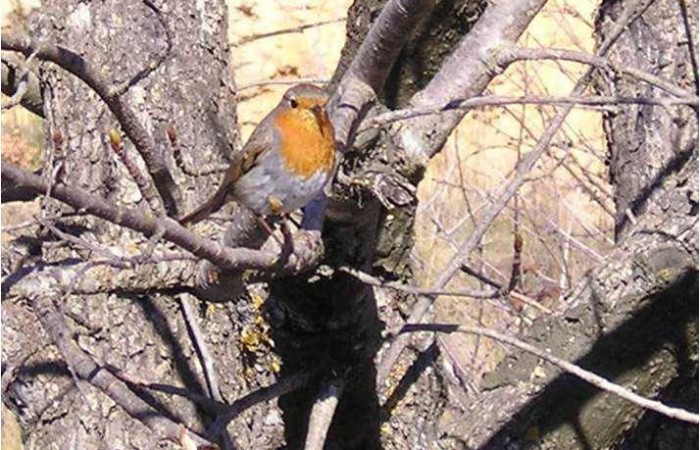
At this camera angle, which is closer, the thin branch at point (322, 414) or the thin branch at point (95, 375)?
the thin branch at point (95, 375)

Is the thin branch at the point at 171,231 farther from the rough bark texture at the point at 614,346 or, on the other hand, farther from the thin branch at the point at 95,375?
the rough bark texture at the point at 614,346

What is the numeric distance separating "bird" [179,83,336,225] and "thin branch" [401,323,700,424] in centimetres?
31

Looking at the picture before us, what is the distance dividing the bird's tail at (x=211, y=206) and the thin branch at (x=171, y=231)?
281mm

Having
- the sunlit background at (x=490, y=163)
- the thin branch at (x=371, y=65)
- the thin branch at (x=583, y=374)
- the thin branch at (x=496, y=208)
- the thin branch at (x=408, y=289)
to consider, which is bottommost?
the thin branch at (x=583, y=374)

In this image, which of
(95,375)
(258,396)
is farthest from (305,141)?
(95,375)

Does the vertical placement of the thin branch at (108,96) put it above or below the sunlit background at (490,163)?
below

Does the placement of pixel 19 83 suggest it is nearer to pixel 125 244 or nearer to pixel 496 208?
pixel 125 244

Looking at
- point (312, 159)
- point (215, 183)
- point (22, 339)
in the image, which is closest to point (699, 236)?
point (312, 159)

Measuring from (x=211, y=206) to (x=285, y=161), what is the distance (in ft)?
0.67

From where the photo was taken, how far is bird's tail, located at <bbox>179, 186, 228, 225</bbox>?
255cm

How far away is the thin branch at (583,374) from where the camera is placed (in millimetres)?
2087

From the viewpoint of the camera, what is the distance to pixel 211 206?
103 inches

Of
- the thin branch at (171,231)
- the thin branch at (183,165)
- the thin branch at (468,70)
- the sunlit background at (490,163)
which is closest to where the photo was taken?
the thin branch at (171,231)

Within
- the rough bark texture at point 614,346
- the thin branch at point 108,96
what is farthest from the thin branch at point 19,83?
the rough bark texture at point 614,346
